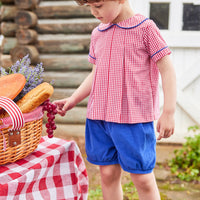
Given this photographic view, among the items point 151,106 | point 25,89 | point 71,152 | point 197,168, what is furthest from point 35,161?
point 197,168

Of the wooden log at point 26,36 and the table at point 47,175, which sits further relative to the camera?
the wooden log at point 26,36

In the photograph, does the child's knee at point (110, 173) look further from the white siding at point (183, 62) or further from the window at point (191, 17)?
the window at point (191, 17)

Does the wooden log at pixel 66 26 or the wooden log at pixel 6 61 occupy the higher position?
the wooden log at pixel 66 26

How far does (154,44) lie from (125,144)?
53cm

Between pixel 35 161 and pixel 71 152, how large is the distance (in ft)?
0.81

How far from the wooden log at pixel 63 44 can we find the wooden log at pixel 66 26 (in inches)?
2.8

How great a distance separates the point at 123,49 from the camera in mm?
1553

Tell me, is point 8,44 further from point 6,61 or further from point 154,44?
point 154,44

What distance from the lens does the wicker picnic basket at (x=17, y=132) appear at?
1.26 m

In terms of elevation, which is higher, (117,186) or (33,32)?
(33,32)

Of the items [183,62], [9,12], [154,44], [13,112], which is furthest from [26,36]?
[13,112]

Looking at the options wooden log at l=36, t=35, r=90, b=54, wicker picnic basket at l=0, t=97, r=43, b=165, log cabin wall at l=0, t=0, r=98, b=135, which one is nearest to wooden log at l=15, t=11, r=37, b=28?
log cabin wall at l=0, t=0, r=98, b=135

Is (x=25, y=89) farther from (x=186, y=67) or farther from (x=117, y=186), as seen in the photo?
(x=186, y=67)

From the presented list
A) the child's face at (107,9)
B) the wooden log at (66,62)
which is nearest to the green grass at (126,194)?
the child's face at (107,9)
